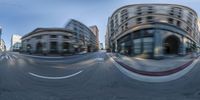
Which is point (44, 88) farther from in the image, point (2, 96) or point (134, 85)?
point (134, 85)

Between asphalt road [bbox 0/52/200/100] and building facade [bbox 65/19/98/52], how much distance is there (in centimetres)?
10

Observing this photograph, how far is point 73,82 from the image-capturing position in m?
1.46

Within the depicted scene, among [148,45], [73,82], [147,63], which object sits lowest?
[73,82]

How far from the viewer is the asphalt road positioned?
128cm

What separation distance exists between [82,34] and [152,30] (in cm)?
45

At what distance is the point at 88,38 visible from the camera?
3.95ft

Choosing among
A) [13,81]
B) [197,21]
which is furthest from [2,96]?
[197,21]

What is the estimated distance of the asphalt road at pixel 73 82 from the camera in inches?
50.2

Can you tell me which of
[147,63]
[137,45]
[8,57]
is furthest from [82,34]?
[8,57]

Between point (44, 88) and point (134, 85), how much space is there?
2.60ft

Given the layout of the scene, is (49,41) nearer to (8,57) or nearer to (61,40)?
(61,40)

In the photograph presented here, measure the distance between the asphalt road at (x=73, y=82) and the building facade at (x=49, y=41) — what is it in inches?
4.8

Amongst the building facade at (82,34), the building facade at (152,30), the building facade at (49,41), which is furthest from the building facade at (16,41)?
the building facade at (152,30)

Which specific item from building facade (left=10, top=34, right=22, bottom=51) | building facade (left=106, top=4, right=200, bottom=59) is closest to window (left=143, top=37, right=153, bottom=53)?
building facade (left=106, top=4, right=200, bottom=59)
